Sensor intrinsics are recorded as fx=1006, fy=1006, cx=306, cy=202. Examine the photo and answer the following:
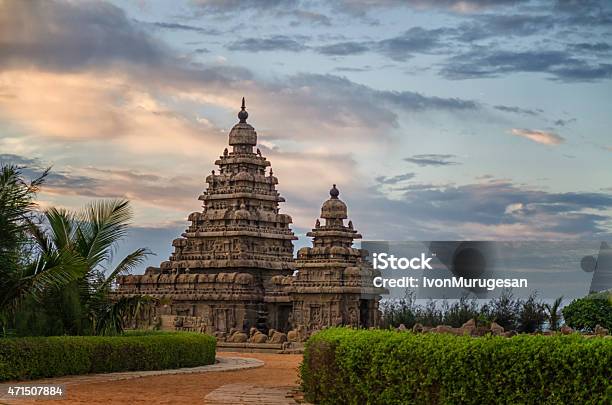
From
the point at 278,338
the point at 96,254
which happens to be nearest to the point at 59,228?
the point at 96,254

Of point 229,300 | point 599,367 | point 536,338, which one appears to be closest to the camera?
point 599,367

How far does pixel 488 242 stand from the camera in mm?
25328

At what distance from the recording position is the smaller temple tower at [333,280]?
164ft

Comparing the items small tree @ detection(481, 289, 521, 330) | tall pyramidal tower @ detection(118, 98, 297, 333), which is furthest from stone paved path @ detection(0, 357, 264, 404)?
tall pyramidal tower @ detection(118, 98, 297, 333)

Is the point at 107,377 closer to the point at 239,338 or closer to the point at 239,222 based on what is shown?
the point at 239,338

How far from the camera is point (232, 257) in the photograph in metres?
55.4

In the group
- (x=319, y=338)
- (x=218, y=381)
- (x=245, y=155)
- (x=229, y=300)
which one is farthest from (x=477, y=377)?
(x=245, y=155)

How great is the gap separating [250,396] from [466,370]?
5500 millimetres

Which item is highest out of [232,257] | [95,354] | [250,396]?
[232,257]

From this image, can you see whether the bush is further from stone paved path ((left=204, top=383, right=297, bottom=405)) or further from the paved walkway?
stone paved path ((left=204, top=383, right=297, bottom=405))

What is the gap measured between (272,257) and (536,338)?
142 feet

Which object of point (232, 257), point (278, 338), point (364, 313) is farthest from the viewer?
point (232, 257)

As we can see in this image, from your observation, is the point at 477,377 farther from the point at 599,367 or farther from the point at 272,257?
the point at 272,257

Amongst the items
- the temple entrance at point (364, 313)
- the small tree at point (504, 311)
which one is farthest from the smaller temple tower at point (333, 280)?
the small tree at point (504, 311)
